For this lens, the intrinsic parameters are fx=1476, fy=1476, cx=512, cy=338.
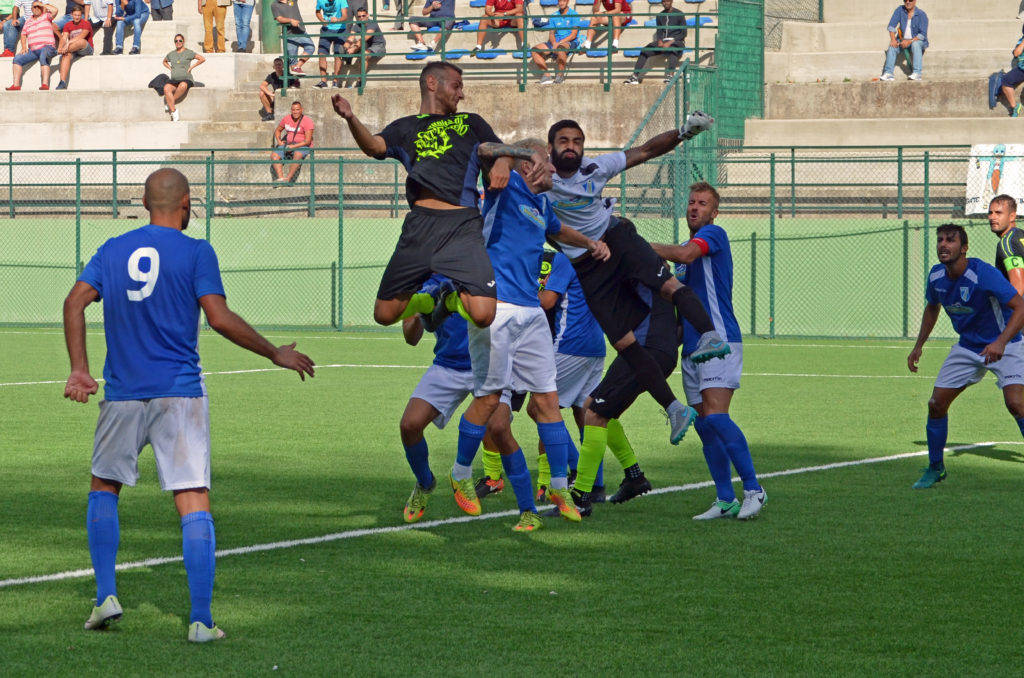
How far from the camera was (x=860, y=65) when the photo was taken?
30875 mm

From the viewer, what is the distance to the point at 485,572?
23.4 feet

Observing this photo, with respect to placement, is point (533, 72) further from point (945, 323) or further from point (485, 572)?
point (485, 572)

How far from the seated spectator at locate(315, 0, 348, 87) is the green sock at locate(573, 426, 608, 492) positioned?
24118mm

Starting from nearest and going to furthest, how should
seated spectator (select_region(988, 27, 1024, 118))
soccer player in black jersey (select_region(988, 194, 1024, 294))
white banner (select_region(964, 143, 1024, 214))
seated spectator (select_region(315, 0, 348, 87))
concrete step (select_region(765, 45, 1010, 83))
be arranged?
1. soccer player in black jersey (select_region(988, 194, 1024, 294))
2. white banner (select_region(964, 143, 1024, 214))
3. seated spectator (select_region(988, 27, 1024, 118))
4. concrete step (select_region(765, 45, 1010, 83))
5. seated spectator (select_region(315, 0, 348, 87))

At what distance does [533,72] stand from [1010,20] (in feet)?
33.1

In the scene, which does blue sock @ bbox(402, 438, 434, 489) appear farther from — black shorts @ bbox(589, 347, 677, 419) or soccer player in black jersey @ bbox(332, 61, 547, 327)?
black shorts @ bbox(589, 347, 677, 419)

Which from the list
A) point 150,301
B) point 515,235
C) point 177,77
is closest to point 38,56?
point 177,77

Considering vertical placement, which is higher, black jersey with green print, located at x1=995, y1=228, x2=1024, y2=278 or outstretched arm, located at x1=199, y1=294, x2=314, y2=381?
black jersey with green print, located at x1=995, y1=228, x2=1024, y2=278

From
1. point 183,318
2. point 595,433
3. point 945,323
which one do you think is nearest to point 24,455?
point 595,433

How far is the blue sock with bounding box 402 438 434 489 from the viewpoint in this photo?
28.2 feet

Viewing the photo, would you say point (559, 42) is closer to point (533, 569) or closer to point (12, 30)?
point (12, 30)

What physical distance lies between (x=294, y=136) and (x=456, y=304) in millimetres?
22627

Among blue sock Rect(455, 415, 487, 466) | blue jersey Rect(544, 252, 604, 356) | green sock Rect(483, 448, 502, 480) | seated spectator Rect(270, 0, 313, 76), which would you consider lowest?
green sock Rect(483, 448, 502, 480)

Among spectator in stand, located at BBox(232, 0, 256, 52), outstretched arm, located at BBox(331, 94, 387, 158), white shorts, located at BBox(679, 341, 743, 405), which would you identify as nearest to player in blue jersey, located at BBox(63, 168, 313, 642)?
outstretched arm, located at BBox(331, 94, 387, 158)
